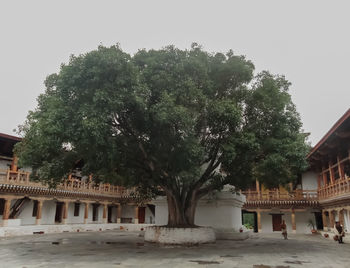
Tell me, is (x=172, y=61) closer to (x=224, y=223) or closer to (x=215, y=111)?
(x=215, y=111)

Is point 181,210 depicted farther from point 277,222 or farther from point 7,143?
point 277,222

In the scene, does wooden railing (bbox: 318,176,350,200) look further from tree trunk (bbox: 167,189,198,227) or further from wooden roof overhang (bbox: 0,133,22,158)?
wooden roof overhang (bbox: 0,133,22,158)

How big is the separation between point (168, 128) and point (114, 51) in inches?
139

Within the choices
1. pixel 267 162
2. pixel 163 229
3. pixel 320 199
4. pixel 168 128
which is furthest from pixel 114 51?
pixel 320 199

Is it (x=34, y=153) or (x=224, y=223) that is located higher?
(x=34, y=153)

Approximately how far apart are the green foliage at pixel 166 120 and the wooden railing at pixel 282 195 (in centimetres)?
1489

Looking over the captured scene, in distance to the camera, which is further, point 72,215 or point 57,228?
point 72,215

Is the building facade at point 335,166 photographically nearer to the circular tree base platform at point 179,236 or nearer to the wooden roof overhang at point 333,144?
the wooden roof overhang at point 333,144

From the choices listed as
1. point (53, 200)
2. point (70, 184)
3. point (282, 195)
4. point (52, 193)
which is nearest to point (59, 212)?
point (53, 200)

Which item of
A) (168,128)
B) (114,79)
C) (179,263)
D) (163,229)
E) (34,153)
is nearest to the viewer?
(179,263)

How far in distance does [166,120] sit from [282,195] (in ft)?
71.4

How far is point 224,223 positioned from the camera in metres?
18.4

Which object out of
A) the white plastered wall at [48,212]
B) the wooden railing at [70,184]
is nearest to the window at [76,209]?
the white plastered wall at [48,212]

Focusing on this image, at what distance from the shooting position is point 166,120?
1095 cm
